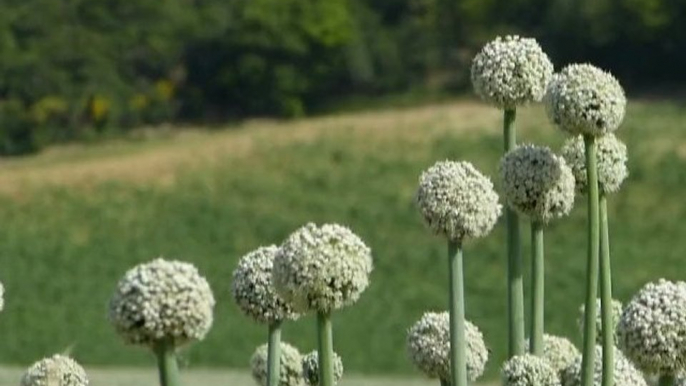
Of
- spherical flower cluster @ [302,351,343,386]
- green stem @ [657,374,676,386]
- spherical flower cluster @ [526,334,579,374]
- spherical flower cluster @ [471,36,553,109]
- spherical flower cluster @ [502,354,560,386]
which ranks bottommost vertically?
green stem @ [657,374,676,386]

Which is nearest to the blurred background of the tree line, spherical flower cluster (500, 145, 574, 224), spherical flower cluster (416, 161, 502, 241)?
the tree line

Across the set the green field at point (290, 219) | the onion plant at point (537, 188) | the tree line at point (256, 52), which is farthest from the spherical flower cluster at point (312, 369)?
the tree line at point (256, 52)

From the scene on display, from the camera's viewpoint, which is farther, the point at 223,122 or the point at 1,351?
the point at 223,122

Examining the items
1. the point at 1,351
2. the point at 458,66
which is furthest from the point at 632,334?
the point at 458,66

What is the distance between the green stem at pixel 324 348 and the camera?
1456 mm

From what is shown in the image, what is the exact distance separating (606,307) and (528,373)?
95mm

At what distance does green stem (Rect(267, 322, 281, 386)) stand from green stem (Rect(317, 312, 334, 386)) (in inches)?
6.9

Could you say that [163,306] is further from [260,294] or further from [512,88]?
[512,88]

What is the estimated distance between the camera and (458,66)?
2111 inches

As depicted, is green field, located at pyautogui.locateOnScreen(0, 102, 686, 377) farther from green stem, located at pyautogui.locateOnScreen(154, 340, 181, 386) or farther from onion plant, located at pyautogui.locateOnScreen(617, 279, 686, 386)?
green stem, located at pyautogui.locateOnScreen(154, 340, 181, 386)

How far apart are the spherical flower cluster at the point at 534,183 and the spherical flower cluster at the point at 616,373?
15 centimetres

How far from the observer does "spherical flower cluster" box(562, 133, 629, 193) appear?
183 cm

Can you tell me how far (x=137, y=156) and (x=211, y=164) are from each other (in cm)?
255

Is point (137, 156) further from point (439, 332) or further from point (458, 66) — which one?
point (439, 332)
